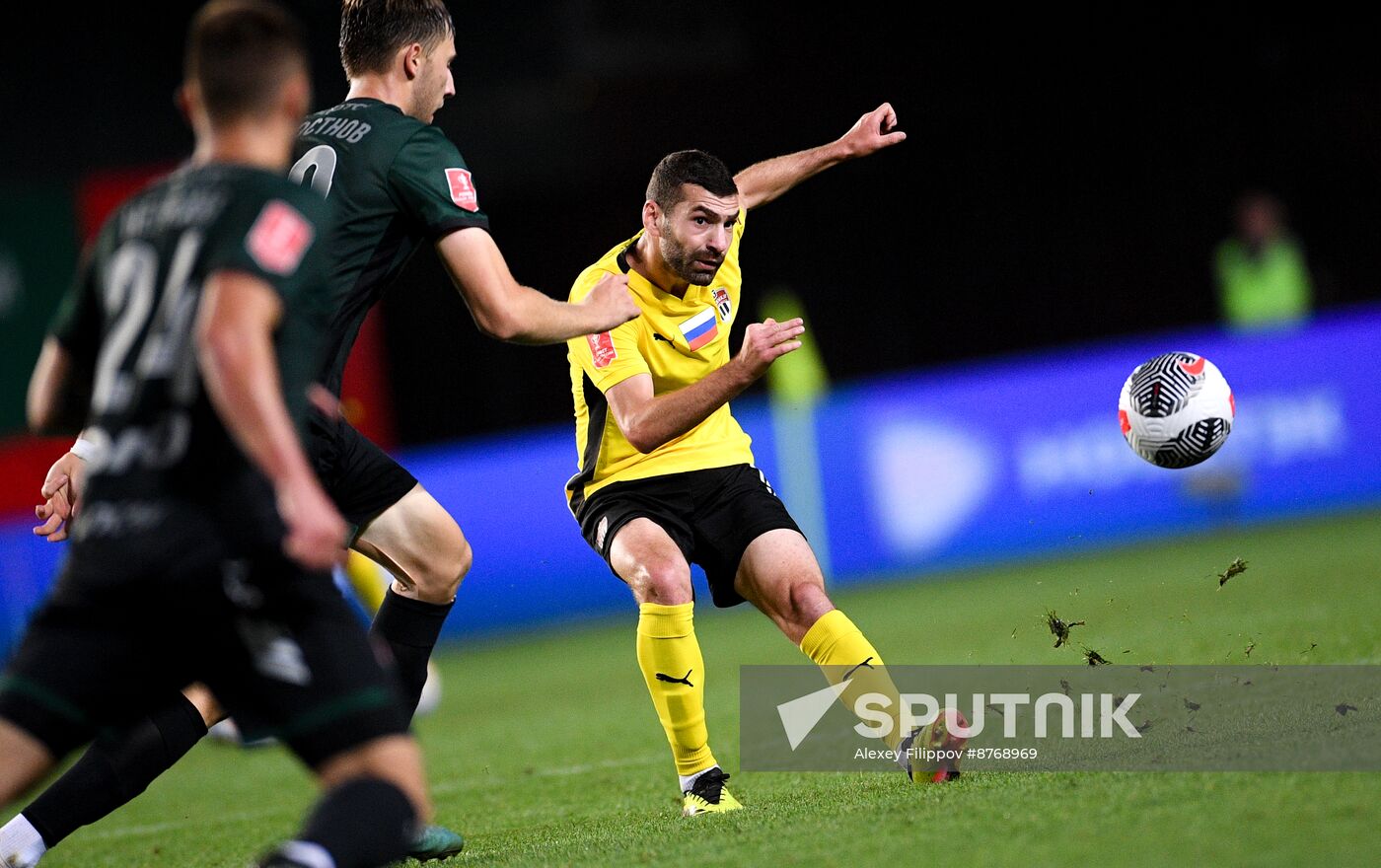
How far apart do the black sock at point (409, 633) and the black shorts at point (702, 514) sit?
586 millimetres

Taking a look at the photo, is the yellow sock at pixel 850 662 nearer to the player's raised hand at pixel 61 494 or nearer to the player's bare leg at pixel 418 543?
the player's bare leg at pixel 418 543

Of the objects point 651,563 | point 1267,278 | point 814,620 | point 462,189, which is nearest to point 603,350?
point 651,563

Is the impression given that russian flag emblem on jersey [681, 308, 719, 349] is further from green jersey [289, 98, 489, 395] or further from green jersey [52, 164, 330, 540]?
green jersey [52, 164, 330, 540]

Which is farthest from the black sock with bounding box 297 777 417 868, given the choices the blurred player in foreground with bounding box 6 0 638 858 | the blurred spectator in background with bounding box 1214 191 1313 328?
the blurred spectator in background with bounding box 1214 191 1313 328

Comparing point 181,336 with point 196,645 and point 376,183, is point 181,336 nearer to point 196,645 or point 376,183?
point 196,645

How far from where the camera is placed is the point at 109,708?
2818 mm

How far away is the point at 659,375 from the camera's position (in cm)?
509

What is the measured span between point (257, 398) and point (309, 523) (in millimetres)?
221

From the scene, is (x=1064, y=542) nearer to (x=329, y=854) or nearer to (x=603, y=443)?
(x=603, y=443)

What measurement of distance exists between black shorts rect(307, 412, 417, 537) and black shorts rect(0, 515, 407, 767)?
1553 millimetres

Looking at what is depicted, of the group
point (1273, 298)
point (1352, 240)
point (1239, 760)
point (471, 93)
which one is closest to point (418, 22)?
point (1239, 760)

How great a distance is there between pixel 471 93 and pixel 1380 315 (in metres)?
8.81

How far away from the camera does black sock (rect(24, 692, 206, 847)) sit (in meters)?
4.30

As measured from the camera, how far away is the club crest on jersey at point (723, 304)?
520 cm
